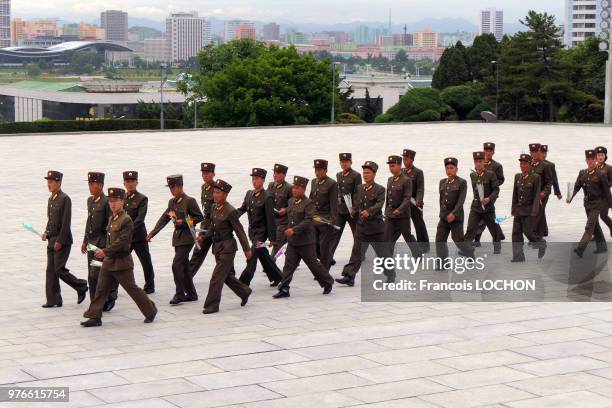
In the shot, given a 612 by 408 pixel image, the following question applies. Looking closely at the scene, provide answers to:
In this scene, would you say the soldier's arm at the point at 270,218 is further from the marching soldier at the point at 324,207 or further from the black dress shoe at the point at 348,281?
the black dress shoe at the point at 348,281

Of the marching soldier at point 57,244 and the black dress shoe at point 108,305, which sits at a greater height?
the marching soldier at point 57,244

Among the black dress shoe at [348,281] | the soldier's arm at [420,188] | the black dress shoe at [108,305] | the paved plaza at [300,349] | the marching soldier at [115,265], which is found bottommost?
the paved plaza at [300,349]

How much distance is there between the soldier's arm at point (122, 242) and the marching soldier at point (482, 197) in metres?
5.14

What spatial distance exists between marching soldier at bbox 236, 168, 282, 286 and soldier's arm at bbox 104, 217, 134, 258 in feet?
5.95

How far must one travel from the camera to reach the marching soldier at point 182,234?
39.7ft

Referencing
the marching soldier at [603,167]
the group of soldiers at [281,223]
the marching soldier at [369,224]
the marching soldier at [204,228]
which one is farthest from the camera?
the marching soldier at [603,167]

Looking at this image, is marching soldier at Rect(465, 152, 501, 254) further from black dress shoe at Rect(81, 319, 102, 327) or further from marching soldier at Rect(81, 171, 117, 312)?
black dress shoe at Rect(81, 319, 102, 327)

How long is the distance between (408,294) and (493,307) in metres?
1.13

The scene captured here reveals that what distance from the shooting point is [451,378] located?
9.09 metres

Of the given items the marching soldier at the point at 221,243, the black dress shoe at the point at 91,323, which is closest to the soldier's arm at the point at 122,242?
the black dress shoe at the point at 91,323

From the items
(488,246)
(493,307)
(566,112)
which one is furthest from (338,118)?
(493,307)

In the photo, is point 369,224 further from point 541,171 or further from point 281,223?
point 541,171

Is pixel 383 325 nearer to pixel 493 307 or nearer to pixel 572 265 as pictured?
pixel 493 307

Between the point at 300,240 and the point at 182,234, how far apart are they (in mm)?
1292
